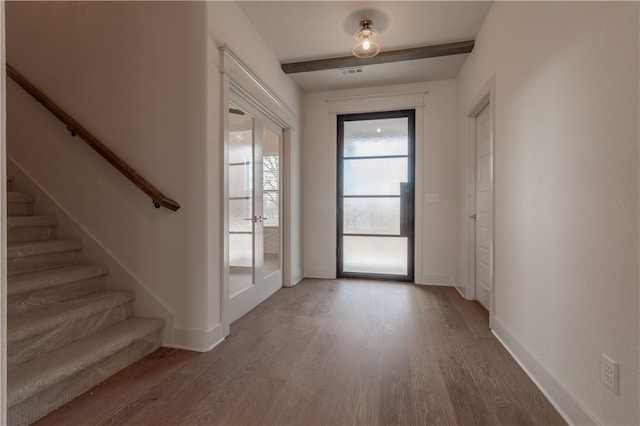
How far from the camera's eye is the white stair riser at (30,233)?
2.00 metres

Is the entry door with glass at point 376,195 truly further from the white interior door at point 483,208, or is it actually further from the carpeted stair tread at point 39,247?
the carpeted stair tread at point 39,247

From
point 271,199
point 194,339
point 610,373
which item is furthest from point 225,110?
point 610,373

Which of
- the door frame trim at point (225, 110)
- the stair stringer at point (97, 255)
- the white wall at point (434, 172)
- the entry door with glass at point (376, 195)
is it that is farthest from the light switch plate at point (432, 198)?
the stair stringer at point (97, 255)

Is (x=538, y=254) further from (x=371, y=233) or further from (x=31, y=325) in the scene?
(x=31, y=325)

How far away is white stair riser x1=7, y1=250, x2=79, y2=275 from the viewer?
182cm

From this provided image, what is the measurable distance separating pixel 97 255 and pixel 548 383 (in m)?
3.01

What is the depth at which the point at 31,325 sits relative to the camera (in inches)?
58.3

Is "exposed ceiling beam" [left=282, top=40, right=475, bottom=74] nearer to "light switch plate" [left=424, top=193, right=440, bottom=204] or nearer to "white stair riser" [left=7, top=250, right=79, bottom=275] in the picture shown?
"light switch plate" [left=424, top=193, right=440, bottom=204]

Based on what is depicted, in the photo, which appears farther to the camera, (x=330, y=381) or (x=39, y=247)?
(x=39, y=247)

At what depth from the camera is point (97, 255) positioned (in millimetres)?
2172

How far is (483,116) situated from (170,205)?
9.88 ft

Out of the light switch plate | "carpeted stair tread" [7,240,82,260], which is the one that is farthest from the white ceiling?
"carpeted stair tread" [7,240,82,260]

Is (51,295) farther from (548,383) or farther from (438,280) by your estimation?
(438,280)

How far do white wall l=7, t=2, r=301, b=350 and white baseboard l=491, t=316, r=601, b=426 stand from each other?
6.63 feet
